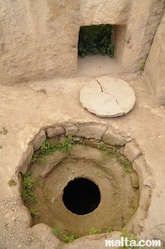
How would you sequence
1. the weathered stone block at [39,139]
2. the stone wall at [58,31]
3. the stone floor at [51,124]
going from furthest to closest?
the weathered stone block at [39,139], the stone wall at [58,31], the stone floor at [51,124]

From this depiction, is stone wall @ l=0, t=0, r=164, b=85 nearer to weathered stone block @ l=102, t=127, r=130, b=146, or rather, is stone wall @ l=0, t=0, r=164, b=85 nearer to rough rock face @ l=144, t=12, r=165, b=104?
rough rock face @ l=144, t=12, r=165, b=104

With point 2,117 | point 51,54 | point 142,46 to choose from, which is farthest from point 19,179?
point 142,46

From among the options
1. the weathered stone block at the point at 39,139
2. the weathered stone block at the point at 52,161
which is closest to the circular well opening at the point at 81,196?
the weathered stone block at the point at 52,161

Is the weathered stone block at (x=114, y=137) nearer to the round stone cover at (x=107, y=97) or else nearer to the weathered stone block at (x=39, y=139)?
the round stone cover at (x=107, y=97)

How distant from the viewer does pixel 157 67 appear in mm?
4316

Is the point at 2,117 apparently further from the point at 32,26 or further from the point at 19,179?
the point at 32,26

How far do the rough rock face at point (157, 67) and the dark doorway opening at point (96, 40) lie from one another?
2.86 feet

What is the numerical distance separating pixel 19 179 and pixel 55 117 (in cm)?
114

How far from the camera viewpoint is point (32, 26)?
12.9ft

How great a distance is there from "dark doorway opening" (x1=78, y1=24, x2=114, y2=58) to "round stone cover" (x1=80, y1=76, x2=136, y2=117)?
722 mm

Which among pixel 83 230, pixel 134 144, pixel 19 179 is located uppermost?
pixel 134 144

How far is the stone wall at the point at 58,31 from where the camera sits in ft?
12.5

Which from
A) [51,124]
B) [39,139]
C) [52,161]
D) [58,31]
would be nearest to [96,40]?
[58,31]

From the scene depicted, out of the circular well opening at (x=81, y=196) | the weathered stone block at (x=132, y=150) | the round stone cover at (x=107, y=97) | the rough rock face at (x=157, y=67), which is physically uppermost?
the rough rock face at (x=157, y=67)
